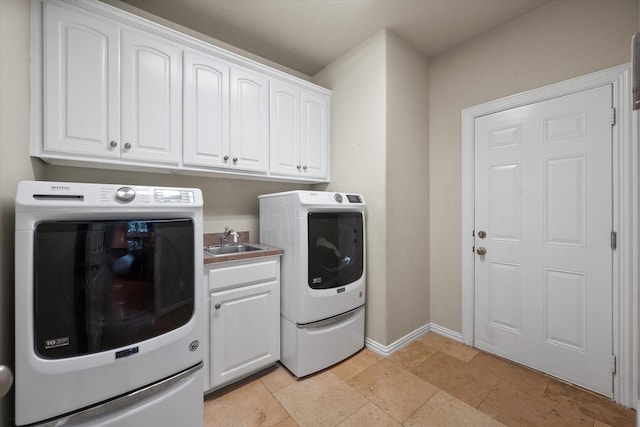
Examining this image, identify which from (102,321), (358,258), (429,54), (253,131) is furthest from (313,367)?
(429,54)

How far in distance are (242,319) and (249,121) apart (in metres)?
1.46

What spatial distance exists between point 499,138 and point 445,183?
1.79ft

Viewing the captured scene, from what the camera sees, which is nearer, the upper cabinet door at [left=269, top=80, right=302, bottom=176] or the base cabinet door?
the base cabinet door

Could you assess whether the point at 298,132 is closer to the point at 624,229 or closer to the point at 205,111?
the point at 205,111

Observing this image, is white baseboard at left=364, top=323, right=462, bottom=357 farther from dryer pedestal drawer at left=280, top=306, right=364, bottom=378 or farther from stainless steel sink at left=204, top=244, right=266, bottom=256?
stainless steel sink at left=204, top=244, right=266, bottom=256

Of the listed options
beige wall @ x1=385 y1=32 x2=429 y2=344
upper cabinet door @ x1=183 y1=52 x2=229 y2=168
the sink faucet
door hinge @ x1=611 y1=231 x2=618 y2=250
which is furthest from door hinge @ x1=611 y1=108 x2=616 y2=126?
the sink faucet

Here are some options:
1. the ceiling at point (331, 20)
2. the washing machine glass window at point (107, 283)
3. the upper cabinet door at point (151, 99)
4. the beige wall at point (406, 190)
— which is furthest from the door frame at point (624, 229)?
the upper cabinet door at point (151, 99)

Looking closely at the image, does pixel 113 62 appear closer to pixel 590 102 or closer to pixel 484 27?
pixel 484 27

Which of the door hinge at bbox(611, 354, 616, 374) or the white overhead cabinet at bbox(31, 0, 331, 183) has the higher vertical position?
the white overhead cabinet at bbox(31, 0, 331, 183)

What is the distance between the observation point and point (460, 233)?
7.75ft

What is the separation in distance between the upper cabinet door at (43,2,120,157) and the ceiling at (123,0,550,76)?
2.18 feet

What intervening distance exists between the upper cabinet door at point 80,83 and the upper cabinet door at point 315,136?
135cm

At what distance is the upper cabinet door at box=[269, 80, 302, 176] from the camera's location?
2188mm

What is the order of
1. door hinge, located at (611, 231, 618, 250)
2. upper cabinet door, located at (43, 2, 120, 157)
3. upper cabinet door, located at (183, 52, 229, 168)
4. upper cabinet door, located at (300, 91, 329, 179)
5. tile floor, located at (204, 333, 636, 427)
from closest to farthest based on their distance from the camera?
upper cabinet door, located at (43, 2, 120, 157), tile floor, located at (204, 333, 636, 427), door hinge, located at (611, 231, 618, 250), upper cabinet door, located at (183, 52, 229, 168), upper cabinet door, located at (300, 91, 329, 179)
